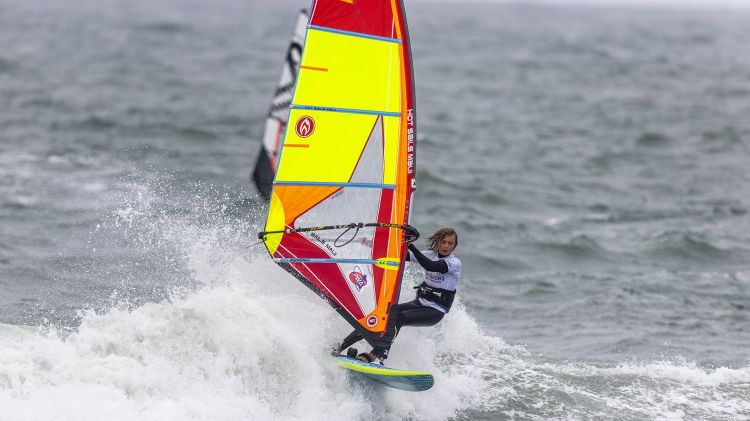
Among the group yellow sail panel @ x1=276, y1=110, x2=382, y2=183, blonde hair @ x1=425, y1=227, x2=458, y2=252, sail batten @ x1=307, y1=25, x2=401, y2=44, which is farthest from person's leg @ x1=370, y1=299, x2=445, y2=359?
sail batten @ x1=307, y1=25, x2=401, y2=44

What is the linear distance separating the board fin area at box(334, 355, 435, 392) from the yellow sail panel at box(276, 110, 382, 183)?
1.59 metres

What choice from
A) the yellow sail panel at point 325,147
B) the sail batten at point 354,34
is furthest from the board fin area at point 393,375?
the sail batten at point 354,34

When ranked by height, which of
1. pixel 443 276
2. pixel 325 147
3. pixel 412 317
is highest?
pixel 325 147

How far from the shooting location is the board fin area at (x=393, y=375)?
777cm

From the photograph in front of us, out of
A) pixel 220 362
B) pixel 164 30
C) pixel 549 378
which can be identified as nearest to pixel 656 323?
pixel 549 378

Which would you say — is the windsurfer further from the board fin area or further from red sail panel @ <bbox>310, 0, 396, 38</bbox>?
red sail panel @ <bbox>310, 0, 396, 38</bbox>

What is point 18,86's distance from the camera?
27906mm

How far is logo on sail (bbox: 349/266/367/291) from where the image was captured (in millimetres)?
8344

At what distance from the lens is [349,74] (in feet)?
27.1

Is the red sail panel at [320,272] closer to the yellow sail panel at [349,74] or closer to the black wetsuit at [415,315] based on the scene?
the black wetsuit at [415,315]

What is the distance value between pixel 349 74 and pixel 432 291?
2.01 metres

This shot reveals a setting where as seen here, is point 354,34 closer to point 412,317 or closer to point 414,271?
point 412,317

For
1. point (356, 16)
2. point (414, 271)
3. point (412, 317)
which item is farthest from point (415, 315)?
point (414, 271)

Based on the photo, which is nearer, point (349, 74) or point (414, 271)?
point (349, 74)
